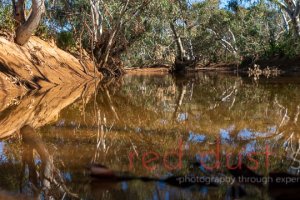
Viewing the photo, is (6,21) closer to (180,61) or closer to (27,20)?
(27,20)

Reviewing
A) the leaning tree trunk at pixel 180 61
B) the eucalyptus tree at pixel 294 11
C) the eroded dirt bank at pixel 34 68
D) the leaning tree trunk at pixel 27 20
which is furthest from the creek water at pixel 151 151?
the leaning tree trunk at pixel 180 61

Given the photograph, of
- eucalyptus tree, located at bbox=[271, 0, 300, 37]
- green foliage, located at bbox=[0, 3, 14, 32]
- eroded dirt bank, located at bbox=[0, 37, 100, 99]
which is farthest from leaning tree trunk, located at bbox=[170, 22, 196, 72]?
green foliage, located at bbox=[0, 3, 14, 32]

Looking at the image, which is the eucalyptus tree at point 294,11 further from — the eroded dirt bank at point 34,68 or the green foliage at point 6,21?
the green foliage at point 6,21

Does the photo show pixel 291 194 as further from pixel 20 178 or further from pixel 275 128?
pixel 275 128

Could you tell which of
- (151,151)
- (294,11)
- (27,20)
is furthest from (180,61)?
(151,151)

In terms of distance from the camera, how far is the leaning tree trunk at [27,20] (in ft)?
36.2

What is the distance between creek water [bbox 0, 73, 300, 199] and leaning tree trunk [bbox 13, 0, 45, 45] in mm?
5769

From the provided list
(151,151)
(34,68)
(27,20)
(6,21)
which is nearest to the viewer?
(151,151)

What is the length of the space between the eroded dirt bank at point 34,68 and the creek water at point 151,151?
3731 mm

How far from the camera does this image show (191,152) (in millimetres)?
3258

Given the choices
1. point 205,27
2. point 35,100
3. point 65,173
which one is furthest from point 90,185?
point 205,27

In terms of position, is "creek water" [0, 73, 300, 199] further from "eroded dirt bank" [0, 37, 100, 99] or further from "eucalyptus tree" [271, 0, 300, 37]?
"eucalyptus tree" [271, 0, 300, 37]

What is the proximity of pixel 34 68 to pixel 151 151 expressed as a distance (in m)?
9.05

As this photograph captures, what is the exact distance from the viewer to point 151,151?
130 inches
